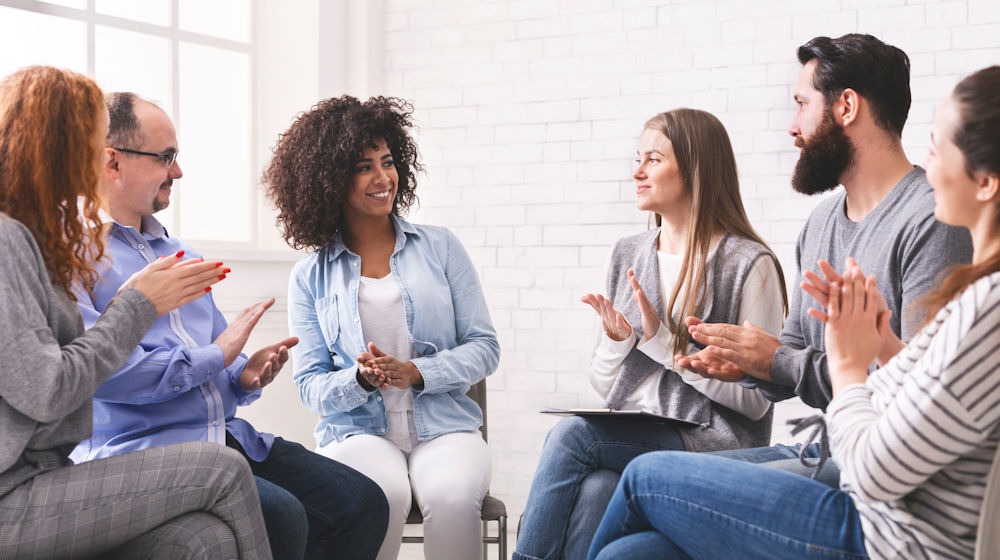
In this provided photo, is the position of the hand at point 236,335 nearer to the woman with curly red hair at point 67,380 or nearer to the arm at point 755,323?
the woman with curly red hair at point 67,380

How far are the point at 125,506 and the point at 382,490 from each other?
35.4 inches

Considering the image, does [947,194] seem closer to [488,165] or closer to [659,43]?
[659,43]

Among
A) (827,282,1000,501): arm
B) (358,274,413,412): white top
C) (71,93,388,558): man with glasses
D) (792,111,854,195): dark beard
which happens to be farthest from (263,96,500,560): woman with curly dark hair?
(827,282,1000,501): arm

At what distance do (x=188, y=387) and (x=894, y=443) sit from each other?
1555 millimetres

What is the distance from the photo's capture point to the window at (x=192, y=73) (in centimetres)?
403

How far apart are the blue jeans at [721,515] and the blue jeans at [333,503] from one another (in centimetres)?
72

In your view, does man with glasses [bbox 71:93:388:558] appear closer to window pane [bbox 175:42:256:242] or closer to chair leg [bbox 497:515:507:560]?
chair leg [bbox 497:515:507:560]

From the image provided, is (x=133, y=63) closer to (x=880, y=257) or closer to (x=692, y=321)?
(x=692, y=321)

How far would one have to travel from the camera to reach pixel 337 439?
2.85 m

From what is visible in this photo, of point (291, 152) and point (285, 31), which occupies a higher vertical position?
point (285, 31)

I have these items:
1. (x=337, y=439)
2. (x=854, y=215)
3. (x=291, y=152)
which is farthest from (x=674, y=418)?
(x=291, y=152)

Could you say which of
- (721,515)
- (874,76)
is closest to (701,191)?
(874,76)

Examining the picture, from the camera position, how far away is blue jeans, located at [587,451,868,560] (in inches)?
67.9

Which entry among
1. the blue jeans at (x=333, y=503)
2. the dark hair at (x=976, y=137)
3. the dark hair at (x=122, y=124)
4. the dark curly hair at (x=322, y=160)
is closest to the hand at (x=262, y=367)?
the blue jeans at (x=333, y=503)
